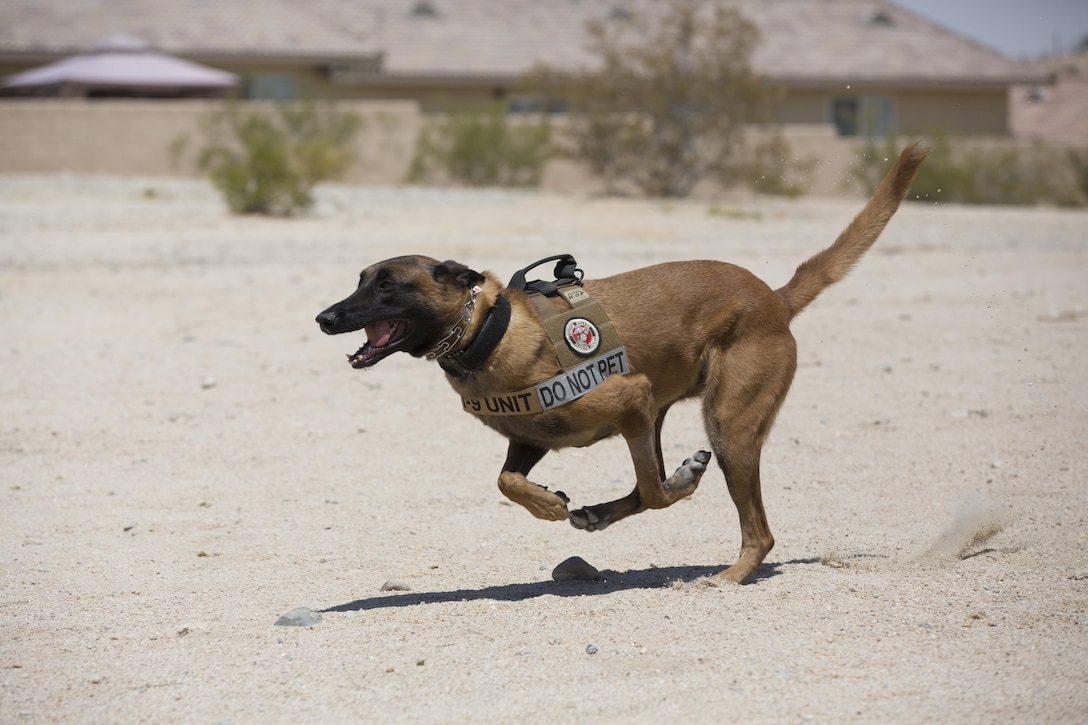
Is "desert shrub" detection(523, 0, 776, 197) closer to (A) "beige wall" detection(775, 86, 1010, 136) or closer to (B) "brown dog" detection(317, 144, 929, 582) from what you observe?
(A) "beige wall" detection(775, 86, 1010, 136)

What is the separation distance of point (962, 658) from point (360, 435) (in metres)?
5.11

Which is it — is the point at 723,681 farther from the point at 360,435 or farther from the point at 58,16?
the point at 58,16

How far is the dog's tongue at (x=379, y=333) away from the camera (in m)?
5.34

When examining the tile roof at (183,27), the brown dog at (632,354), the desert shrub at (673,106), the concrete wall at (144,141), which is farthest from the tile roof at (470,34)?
the brown dog at (632,354)

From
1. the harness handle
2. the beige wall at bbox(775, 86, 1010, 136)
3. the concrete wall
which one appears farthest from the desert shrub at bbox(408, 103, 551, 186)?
the harness handle

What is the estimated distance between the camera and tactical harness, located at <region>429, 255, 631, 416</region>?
5.38 metres

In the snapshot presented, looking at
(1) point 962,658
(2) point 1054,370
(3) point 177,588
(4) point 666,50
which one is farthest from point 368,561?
(4) point 666,50

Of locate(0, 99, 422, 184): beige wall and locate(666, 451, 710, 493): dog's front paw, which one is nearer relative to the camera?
locate(666, 451, 710, 493): dog's front paw

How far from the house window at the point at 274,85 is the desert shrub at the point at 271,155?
26.9ft

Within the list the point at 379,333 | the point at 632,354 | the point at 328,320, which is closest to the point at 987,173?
the point at 632,354

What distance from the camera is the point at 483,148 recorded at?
27.6 meters

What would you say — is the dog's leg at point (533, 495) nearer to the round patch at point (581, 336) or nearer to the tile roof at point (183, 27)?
the round patch at point (581, 336)

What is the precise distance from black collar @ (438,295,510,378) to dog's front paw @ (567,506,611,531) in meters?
0.82

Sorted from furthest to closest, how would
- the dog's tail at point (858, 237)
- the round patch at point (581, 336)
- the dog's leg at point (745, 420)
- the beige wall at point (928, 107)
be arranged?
the beige wall at point (928, 107) → the dog's tail at point (858, 237) → the dog's leg at point (745, 420) → the round patch at point (581, 336)
